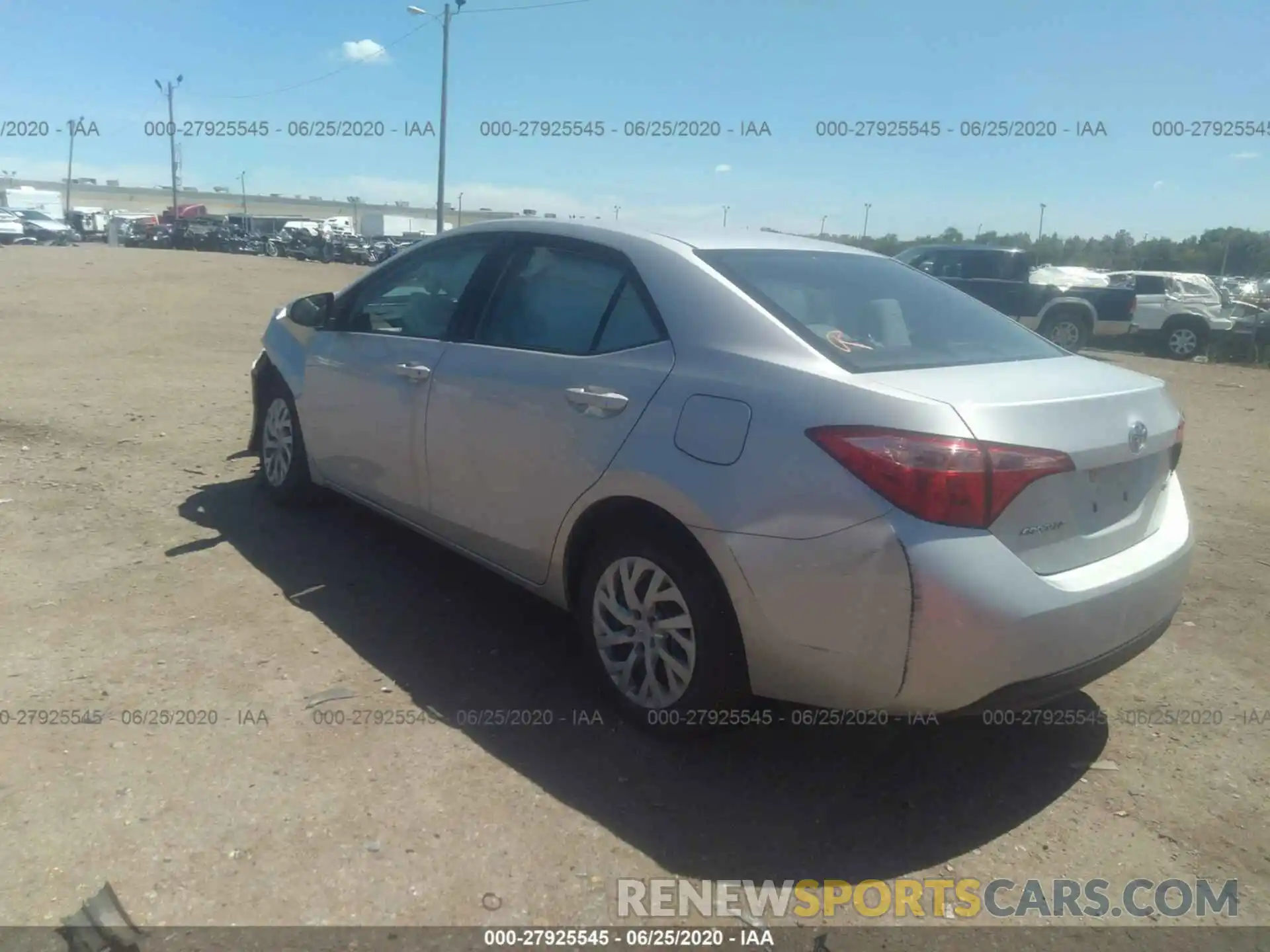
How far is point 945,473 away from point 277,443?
4043mm

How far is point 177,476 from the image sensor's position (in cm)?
616

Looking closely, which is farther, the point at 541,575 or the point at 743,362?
the point at 541,575

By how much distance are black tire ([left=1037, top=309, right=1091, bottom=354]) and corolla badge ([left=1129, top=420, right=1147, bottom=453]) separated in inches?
668

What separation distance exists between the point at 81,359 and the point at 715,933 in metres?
9.37

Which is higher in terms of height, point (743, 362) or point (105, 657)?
point (743, 362)

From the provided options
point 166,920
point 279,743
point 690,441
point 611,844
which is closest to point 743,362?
point 690,441

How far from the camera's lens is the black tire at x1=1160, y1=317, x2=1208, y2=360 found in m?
19.8

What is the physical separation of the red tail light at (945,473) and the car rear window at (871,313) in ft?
1.24

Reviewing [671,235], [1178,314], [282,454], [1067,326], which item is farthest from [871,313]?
[1178,314]

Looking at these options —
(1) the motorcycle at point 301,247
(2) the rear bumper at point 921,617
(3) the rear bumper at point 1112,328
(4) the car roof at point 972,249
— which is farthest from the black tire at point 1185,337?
(1) the motorcycle at point 301,247

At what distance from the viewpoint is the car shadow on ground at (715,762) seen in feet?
9.50

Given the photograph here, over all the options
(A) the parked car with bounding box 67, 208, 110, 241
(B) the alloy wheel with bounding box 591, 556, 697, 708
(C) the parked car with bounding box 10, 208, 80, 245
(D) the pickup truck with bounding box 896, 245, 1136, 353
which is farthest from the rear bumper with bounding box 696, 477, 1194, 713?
(A) the parked car with bounding box 67, 208, 110, 241

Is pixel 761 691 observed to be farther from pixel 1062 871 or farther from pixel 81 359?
pixel 81 359

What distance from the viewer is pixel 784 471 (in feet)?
9.28
